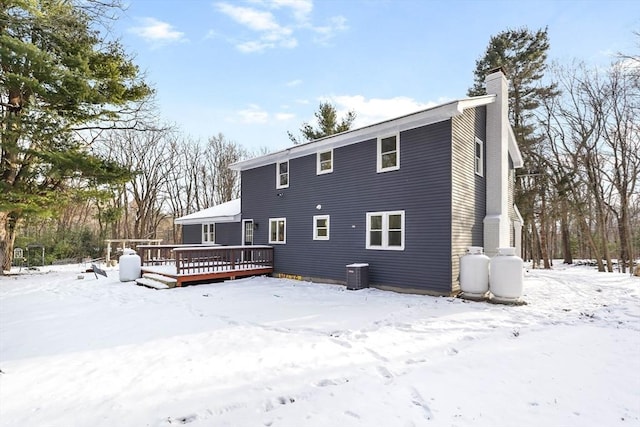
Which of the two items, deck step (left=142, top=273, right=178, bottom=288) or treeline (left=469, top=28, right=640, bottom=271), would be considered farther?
treeline (left=469, top=28, right=640, bottom=271)

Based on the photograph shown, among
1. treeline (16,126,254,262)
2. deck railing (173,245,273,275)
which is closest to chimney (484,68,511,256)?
deck railing (173,245,273,275)

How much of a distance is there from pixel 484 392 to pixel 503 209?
934 centimetres

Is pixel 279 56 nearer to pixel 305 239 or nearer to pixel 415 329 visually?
pixel 305 239

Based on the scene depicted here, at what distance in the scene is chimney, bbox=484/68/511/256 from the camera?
11141mm

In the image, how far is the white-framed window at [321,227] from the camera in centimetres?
1184

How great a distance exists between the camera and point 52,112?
13406 mm

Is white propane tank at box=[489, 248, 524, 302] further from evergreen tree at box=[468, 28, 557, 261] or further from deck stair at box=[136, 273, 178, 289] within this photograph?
evergreen tree at box=[468, 28, 557, 261]

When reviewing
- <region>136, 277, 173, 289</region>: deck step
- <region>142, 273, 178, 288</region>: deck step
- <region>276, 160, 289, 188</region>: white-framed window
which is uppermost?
<region>276, 160, 289, 188</region>: white-framed window

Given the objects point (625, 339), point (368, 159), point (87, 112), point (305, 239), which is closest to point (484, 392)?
point (625, 339)

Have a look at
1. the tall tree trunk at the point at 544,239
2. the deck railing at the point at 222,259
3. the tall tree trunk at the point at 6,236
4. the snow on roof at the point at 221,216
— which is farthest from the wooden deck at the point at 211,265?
the tall tree trunk at the point at 544,239

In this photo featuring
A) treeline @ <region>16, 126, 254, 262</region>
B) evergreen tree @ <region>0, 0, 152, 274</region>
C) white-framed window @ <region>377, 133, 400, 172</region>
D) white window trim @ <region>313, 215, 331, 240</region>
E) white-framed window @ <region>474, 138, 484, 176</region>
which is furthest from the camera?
treeline @ <region>16, 126, 254, 262</region>

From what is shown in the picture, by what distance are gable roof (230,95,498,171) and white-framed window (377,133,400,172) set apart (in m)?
0.23

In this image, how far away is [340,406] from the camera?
3.26 metres

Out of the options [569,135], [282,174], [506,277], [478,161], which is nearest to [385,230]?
[506,277]
